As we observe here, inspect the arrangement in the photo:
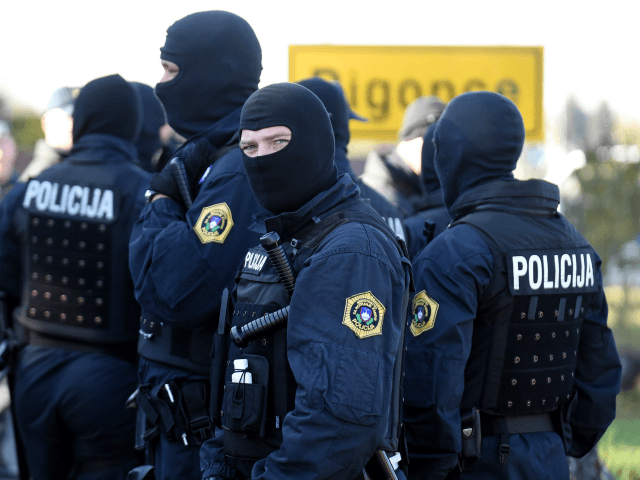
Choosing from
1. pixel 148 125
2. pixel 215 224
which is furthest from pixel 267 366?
pixel 148 125

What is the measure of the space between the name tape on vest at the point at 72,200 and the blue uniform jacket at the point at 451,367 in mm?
1791

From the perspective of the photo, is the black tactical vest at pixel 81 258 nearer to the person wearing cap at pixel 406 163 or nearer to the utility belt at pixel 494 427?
the utility belt at pixel 494 427

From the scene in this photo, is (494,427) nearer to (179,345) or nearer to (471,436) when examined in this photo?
(471,436)

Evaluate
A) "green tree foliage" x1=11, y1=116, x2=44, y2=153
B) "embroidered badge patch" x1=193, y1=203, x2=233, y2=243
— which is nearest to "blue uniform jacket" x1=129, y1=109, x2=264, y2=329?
"embroidered badge patch" x1=193, y1=203, x2=233, y2=243

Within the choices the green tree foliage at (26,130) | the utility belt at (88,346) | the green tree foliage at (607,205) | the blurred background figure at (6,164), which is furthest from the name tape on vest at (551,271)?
the green tree foliage at (26,130)

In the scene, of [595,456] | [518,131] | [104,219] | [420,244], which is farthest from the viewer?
[595,456]

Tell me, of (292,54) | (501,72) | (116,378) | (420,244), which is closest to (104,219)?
(116,378)

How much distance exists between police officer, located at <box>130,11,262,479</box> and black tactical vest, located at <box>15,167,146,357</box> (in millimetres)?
758

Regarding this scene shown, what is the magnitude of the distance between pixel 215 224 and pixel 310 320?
887 millimetres

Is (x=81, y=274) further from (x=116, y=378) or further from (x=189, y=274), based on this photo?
A: (x=189, y=274)

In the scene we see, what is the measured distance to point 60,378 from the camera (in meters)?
3.78

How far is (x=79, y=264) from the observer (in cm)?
374

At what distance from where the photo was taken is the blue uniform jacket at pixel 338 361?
177 centimetres

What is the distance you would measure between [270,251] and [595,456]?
362 cm
